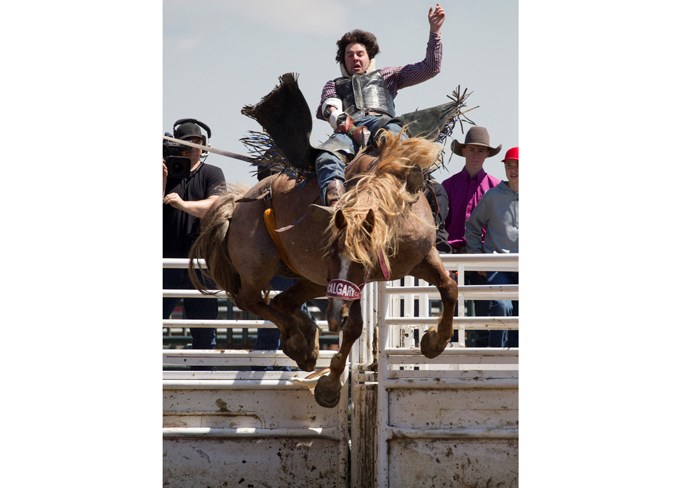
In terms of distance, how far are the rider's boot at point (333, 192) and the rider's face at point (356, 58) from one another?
3.51ft

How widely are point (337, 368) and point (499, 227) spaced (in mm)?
1631

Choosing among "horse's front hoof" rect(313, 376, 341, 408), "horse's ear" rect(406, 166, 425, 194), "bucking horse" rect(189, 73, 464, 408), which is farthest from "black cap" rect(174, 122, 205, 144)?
"horse's front hoof" rect(313, 376, 341, 408)

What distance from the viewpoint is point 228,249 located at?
257 inches

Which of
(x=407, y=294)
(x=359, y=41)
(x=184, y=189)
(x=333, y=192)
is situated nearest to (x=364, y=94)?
(x=359, y=41)

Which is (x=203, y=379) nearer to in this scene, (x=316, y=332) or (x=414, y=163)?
(x=316, y=332)

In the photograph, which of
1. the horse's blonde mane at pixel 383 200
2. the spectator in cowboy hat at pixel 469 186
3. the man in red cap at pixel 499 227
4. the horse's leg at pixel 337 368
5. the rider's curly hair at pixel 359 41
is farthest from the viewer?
the spectator in cowboy hat at pixel 469 186

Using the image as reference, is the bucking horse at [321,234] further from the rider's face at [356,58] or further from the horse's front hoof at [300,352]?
the rider's face at [356,58]

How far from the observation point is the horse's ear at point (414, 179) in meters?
5.62

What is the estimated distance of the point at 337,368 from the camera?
18.9 feet

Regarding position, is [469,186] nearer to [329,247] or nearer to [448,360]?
[448,360]

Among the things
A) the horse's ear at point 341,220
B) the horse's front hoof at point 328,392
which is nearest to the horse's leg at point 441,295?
the horse's front hoof at point 328,392

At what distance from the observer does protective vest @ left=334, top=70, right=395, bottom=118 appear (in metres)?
6.16
